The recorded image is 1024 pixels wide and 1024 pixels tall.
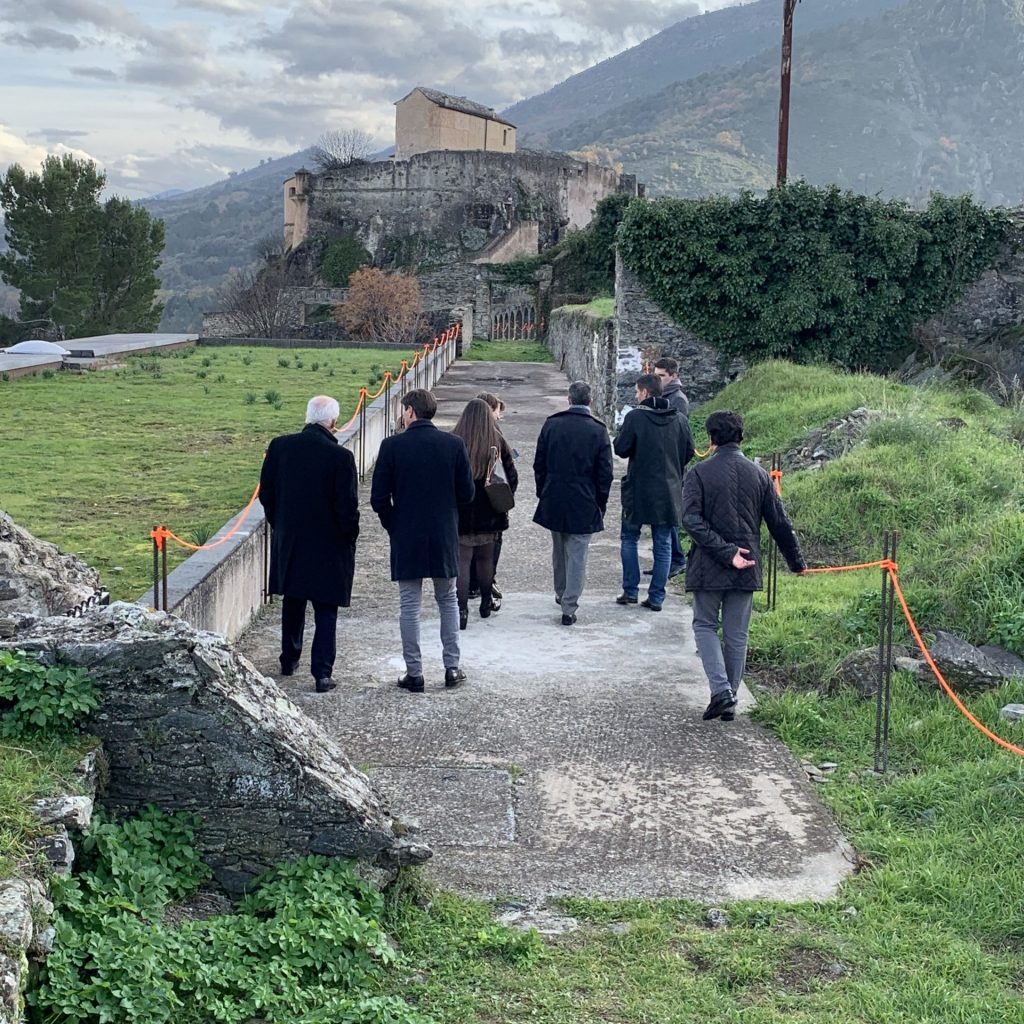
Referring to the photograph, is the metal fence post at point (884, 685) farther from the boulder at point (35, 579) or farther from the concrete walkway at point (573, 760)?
the boulder at point (35, 579)

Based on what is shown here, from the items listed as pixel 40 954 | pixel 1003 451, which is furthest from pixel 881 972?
pixel 1003 451

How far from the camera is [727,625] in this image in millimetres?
6809

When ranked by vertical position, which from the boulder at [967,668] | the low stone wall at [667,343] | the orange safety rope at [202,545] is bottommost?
the boulder at [967,668]

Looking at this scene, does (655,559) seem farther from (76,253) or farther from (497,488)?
(76,253)

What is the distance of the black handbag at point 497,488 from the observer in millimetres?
7984

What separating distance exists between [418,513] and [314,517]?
22.5 inches

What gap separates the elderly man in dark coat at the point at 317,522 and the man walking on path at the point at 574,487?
194cm

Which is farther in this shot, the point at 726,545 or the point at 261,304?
the point at 261,304

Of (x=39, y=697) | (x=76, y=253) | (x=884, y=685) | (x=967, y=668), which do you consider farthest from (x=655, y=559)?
(x=76, y=253)

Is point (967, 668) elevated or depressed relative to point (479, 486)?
depressed

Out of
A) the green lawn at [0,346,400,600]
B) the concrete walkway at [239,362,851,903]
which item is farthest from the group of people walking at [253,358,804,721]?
the green lawn at [0,346,400,600]

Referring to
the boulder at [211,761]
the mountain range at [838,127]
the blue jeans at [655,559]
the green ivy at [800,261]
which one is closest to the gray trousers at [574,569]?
the blue jeans at [655,559]

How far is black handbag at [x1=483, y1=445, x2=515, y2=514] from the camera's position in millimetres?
7984

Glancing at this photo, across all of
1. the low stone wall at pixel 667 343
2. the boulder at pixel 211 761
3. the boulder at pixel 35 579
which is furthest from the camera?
the low stone wall at pixel 667 343
